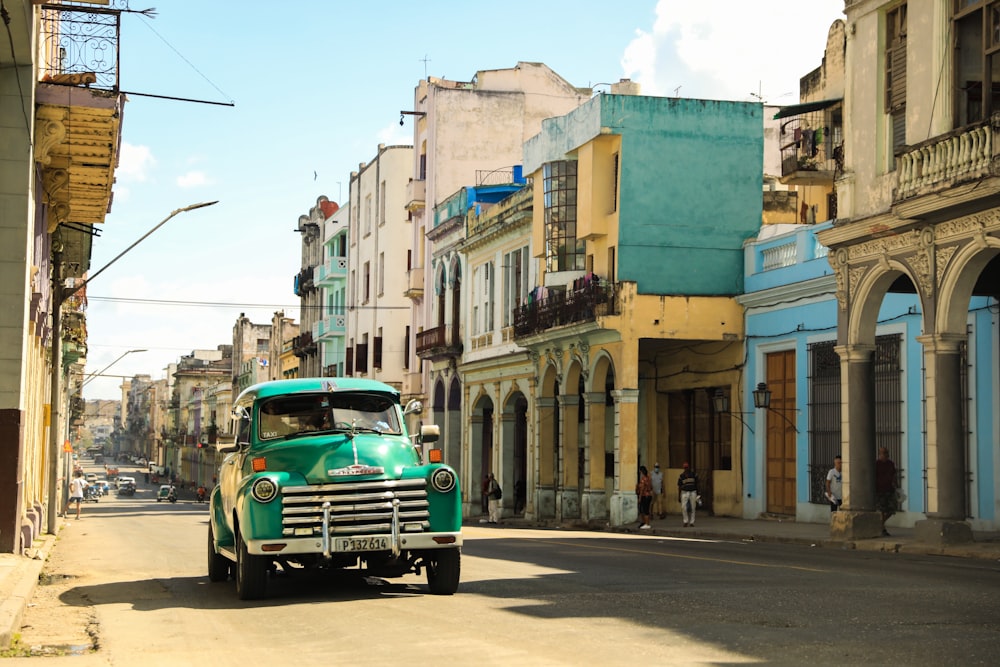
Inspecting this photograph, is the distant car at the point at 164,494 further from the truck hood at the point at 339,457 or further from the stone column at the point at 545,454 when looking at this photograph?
the truck hood at the point at 339,457

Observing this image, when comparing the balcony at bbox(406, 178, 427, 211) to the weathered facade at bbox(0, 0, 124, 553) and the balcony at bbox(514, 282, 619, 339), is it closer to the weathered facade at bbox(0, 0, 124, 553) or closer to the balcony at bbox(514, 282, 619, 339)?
the balcony at bbox(514, 282, 619, 339)

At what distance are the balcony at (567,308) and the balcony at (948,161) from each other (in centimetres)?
1301

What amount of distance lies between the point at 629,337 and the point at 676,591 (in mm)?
21366

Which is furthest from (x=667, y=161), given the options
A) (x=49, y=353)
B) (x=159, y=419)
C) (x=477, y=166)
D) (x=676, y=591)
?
(x=159, y=419)

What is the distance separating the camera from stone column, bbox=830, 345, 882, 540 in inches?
902

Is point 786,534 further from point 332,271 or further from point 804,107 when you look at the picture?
point 332,271

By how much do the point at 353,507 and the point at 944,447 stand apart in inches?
449

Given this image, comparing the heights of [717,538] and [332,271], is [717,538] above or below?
below

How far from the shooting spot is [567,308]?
121ft

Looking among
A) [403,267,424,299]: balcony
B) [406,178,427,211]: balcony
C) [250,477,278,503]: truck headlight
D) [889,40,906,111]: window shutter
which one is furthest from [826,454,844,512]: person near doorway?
[406,178,427,211]: balcony

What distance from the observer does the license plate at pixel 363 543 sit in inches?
486

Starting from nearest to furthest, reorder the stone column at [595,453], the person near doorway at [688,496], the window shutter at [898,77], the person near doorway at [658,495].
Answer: the window shutter at [898,77] → the person near doorway at [688,496] → the person near doorway at [658,495] → the stone column at [595,453]

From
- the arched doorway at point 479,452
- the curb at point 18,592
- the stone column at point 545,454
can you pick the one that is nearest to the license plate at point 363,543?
the curb at point 18,592

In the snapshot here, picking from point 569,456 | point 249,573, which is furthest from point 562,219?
point 249,573
